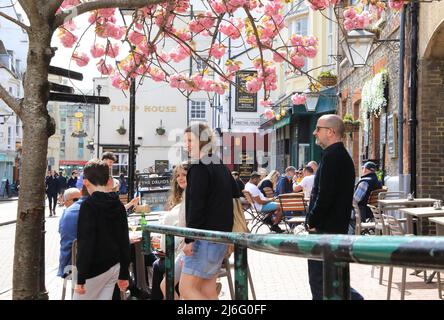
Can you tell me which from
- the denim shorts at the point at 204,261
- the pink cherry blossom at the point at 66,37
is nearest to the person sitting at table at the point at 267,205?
the pink cherry blossom at the point at 66,37

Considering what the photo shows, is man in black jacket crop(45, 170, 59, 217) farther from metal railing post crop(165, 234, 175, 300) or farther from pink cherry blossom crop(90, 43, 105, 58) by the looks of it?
metal railing post crop(165, 234, 175, 300)

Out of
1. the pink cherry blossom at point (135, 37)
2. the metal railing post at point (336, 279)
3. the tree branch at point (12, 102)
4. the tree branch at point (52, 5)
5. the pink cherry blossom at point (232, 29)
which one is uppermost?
the pink cherry blossom at point (232, 29)

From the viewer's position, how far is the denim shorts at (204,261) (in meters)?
3.27

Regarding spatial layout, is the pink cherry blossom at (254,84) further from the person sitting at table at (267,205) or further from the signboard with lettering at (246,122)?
the signboard with lettering at (246,122)

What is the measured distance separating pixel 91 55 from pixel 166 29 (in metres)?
1.95

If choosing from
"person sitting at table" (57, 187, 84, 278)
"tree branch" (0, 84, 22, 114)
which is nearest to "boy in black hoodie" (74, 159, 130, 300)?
"tree branch" (0, 84, 22, 114)

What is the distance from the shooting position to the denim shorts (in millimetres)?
3266

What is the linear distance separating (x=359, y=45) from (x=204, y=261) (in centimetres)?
791

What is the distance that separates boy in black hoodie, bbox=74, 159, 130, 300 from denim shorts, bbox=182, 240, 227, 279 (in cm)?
58

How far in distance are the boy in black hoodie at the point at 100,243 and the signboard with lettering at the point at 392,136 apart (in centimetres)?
813

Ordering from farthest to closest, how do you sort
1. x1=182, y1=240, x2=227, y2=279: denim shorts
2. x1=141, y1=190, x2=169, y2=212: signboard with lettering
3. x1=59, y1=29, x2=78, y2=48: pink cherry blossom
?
x1=141, y1=190, x2=169, y2=212: signboard with lettering < x1=59, y1=29, x2=78, y2=48: pink cherry blossom < x1=182, y1=240, x2=227, y2=279: denim shorts

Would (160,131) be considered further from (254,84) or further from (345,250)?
(345,250)

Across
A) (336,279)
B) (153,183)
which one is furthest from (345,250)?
(153,183)
